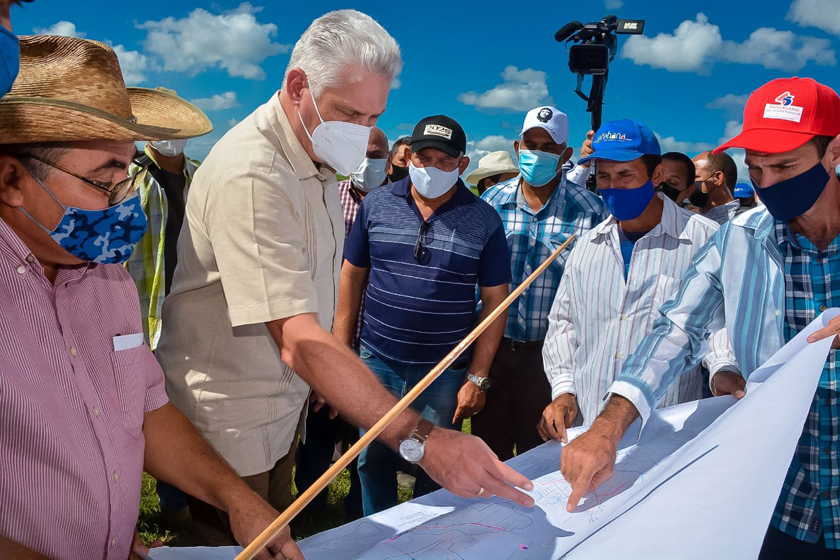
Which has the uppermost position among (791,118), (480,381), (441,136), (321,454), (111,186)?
(441,136)

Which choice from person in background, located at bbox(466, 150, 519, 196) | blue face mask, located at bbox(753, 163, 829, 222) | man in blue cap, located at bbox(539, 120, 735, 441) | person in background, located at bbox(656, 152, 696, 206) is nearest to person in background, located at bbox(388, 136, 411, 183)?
person in background, located at bbox(466, 150, 519, 196)

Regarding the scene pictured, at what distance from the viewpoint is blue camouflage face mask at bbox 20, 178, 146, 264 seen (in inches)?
49.3

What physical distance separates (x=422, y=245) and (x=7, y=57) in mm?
2285

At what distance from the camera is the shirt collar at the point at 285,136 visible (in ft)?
5.91

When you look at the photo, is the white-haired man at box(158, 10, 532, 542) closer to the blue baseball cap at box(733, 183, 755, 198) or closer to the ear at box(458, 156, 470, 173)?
the ear at box(458, 156, 470, 173)

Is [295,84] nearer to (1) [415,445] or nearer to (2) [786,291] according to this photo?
(1) [415,445]

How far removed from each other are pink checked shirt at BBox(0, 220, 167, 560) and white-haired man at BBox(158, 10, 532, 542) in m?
0.36

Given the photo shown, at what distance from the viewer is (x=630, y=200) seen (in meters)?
2.64

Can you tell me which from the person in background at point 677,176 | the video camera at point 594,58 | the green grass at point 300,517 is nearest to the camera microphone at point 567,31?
the video camera at point 594,58

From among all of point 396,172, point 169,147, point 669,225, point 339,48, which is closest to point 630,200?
point 669,225

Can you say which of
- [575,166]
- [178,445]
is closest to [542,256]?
[178,445]

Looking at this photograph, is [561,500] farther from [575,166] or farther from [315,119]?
[575,166]

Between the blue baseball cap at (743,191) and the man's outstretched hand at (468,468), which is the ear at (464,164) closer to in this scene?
the man's outstretched hand at (468,468)

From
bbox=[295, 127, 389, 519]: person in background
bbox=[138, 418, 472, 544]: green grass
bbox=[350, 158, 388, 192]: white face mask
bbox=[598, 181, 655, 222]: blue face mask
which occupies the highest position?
bbox=[350, 158, 388, 192]: white face mask
